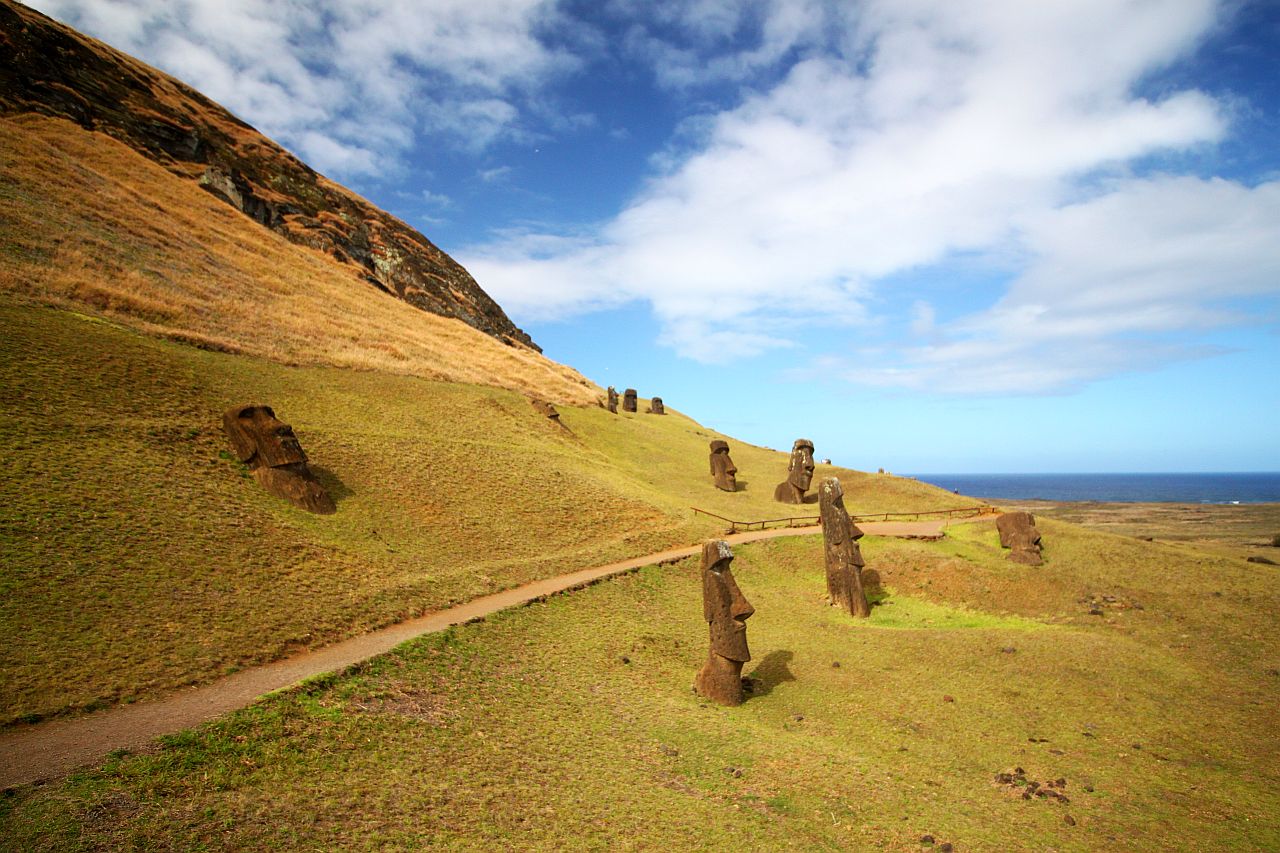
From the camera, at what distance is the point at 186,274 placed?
Answer: 38750mm

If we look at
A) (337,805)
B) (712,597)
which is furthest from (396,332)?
(337,805)

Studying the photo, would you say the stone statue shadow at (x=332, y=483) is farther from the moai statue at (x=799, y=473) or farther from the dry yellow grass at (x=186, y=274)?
the moai statue at (x=799, y=473)

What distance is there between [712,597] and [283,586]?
11341 millimetres

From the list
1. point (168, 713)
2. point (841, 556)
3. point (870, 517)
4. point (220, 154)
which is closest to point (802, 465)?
point (870, 517)

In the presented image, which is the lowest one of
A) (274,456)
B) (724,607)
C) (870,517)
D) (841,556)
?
(724,607)

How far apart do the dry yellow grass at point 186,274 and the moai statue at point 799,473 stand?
75.1ft

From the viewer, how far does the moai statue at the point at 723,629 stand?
1521cm

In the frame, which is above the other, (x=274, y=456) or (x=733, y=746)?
(x=274, y=456)

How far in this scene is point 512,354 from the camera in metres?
64.9

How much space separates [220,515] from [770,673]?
16.9 meters

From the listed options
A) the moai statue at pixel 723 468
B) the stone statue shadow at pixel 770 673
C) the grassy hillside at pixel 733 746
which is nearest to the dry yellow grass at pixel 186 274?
the moai statue at pixel 723 468

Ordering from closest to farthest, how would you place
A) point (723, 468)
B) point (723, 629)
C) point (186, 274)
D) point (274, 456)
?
point (723, 629) → point (274, 456) → point (186, 274) → point (723, 468)

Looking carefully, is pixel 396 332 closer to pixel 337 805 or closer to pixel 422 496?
pixel 422 496

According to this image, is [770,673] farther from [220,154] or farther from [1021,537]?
[220,154]
